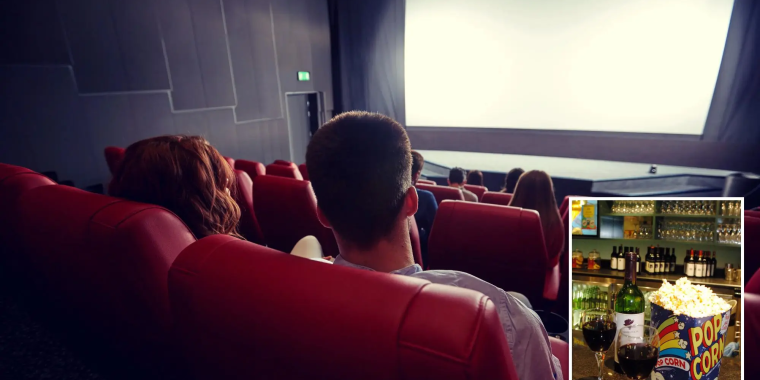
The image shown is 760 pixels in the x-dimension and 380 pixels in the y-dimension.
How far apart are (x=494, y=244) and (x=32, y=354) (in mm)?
1687

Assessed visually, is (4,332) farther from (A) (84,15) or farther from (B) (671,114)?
(B) (671,114)

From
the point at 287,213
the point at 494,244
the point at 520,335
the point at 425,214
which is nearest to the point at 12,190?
the point at 287,213

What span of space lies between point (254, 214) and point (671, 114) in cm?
731

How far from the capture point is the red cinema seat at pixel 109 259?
0.81m

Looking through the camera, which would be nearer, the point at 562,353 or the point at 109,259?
the point at 109,259

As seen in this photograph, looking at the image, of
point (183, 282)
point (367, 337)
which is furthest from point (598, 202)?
point (183, 282)

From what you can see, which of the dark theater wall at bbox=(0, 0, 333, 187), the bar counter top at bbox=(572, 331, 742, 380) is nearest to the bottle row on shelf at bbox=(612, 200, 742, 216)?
the bar counter top at bbox=(572, 331, 742, 380)

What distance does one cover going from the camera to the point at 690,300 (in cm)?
61

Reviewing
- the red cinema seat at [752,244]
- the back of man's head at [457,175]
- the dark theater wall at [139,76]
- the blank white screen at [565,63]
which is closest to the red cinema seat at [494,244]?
the red cinema seat at [752,244]

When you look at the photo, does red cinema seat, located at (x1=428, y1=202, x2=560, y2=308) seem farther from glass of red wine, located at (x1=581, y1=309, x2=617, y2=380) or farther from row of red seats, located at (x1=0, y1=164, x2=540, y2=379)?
row of red seats, located at (x1=0, y1=164, x2=540, y2=379)

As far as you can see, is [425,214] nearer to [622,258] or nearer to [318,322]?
[622,258]

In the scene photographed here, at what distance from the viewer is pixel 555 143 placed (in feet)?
25.4

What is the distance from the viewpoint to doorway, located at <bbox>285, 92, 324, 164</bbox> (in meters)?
7.52

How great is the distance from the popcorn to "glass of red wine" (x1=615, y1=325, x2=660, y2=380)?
7 cm
